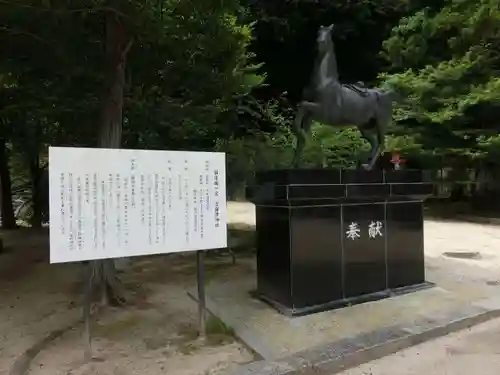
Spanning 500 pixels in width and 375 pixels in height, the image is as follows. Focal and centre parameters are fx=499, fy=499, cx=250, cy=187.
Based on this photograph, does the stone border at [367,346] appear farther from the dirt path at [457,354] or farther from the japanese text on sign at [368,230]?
the japanese text on sign at [368,230]

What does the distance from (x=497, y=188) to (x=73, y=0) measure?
15579 mm

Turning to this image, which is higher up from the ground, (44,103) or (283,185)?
(44,103)

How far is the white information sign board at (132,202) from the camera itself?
378 centimetres

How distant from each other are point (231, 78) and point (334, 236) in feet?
10.8

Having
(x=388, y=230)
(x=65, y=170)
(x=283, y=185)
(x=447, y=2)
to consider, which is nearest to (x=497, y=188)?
→ (x=447, y=2)

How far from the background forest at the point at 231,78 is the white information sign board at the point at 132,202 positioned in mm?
2089

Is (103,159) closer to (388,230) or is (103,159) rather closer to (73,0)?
(73,0)

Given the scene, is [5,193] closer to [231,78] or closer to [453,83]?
[231,78]

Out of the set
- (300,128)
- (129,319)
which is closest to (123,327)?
(129,319)

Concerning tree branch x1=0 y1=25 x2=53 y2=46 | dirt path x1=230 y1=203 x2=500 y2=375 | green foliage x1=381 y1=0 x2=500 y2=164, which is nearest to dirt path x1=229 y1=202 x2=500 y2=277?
dirt path x1=230 y1=203 x2=500 y2=375

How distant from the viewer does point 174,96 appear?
855cm

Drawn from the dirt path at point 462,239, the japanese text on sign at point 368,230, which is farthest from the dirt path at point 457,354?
the japanese text on sign at point 368,230

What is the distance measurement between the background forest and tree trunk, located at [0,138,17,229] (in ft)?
Answer: 0.13

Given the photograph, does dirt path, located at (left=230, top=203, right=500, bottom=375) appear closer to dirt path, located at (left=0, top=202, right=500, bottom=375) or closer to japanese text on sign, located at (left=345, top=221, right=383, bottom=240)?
dirt path, located at (left=0, top=202, right=500, bottom=375)
